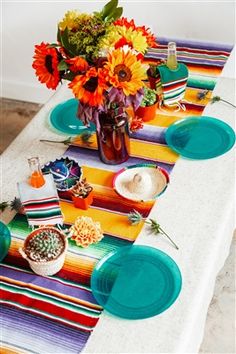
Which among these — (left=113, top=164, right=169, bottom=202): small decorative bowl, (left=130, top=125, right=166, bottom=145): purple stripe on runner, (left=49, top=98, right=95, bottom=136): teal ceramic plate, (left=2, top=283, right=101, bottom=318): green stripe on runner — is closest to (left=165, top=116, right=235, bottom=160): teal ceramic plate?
(left=130, top=125, right=166, bottom=145): purple stripe on runner

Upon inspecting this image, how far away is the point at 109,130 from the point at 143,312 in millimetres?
586

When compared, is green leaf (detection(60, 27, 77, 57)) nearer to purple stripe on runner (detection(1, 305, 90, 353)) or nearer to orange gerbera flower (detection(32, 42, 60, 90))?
orange gerbera flower (detection(32, 42, 60, 90))

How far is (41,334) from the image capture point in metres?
1.24

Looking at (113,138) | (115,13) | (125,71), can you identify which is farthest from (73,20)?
(113,138)

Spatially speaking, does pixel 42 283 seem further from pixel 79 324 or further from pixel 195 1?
pixel 195 1

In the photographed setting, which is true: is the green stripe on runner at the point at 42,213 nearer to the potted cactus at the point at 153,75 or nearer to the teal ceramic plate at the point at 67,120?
the teal ceramic plate at the point at 67,120

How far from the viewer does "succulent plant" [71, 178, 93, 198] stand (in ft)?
5.02

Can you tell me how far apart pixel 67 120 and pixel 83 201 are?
49 cm

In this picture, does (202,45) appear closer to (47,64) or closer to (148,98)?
(148,98)

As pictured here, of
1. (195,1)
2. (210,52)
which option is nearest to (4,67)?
(195,1)

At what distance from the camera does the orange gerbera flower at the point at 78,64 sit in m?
1.37

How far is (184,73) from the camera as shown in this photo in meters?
1.86

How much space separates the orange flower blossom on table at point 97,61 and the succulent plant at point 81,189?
21 centimetres

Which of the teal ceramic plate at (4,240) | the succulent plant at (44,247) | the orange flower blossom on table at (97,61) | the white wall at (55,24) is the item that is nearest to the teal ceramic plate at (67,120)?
the orange flower blossom on table at (97,61)
